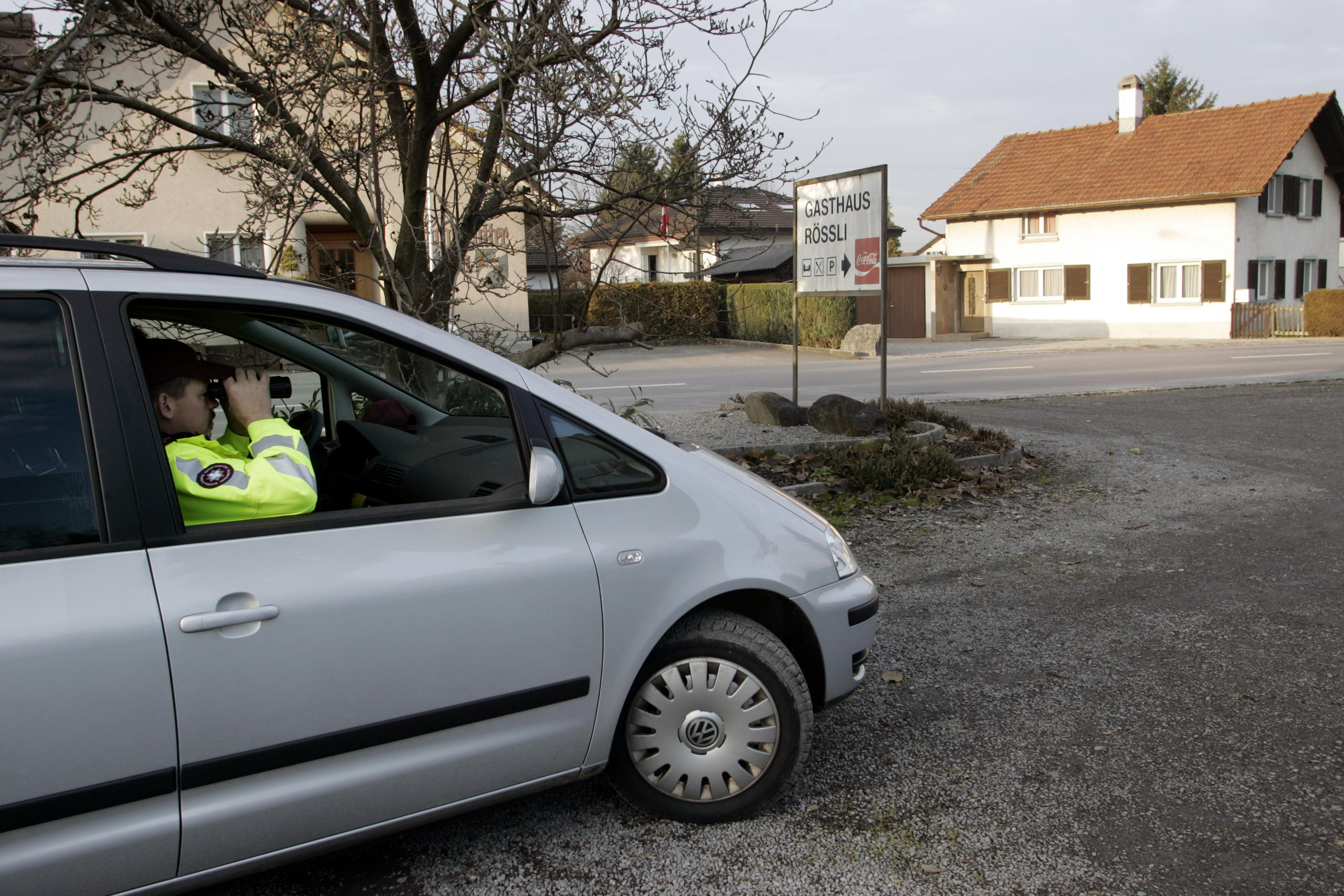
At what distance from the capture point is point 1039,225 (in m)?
36.0

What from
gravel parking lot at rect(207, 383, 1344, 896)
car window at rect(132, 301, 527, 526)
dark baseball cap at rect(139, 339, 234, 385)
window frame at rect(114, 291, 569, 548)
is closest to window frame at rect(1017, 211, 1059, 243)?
gravel parking lot at rect(207, 383, 1344, 896)

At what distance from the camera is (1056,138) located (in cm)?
3825

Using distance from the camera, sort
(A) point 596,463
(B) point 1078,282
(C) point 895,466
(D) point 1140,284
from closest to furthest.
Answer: (A) point 596,463
(C) point 895,466
(D) point 1140,284
(B) point 1078,282

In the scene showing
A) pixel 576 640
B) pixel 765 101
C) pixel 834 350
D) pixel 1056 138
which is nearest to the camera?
pixel 576 640

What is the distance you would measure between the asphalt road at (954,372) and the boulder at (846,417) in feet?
11.1

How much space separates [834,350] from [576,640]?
26261 millimetres

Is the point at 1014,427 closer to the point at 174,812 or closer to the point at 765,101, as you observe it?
the point at 765,101

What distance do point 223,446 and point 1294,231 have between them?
3909cm

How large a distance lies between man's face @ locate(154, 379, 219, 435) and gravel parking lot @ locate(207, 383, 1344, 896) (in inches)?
51.3

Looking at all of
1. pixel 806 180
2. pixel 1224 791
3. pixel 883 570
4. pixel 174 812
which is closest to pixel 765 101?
pixel 883 570

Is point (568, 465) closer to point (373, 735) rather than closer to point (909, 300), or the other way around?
point (373, 735)

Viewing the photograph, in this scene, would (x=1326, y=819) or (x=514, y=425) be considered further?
(x=1326, y=819)

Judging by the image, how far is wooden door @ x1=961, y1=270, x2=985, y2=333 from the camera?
37.2 m

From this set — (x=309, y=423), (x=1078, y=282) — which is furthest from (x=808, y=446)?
(x=1078, y=282)
